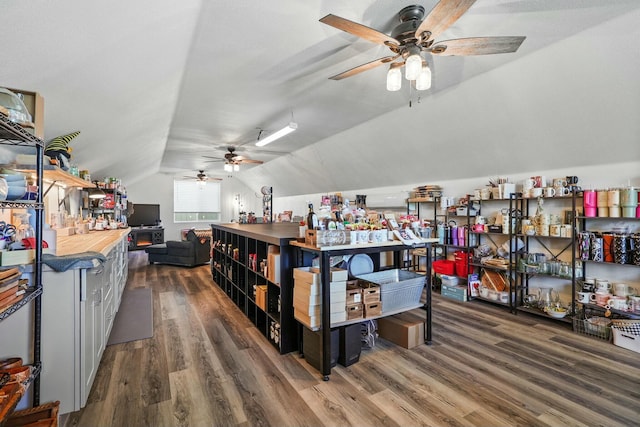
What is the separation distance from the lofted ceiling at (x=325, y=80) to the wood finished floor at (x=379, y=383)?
6.98 feet

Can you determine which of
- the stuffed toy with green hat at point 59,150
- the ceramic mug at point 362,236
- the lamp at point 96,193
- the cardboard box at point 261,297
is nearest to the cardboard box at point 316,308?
the ceramic mug at point 362,236

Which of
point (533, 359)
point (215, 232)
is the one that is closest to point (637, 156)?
point (533, 359)

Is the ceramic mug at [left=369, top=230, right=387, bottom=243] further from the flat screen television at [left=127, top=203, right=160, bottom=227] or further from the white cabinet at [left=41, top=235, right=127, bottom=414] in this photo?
the flat screen television at [left=127, top=203, right=160, bottom=227]

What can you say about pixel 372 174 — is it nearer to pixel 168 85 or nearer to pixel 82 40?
pixel 168 85

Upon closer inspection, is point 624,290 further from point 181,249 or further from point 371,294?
point 181,249

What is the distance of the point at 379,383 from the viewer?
223 cm

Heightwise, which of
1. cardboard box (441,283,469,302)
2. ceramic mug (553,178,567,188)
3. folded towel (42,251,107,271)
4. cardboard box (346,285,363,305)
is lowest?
cardboard box (441,283,469,302)

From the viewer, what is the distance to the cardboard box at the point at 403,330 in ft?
9.20

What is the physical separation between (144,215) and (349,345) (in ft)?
30.4

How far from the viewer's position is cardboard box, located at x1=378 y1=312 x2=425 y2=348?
9.20 ft

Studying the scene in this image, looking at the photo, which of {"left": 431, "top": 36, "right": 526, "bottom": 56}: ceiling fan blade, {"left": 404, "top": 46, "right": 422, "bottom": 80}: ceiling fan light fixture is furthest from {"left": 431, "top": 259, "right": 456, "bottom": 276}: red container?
{"left": 404, "top": 46, "right": 422, "bottom": 80}: ceiling fan light fixture

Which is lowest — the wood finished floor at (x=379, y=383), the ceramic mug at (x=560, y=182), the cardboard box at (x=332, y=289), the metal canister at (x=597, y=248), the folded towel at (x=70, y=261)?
the wood finished floor at (x=379, y=383)

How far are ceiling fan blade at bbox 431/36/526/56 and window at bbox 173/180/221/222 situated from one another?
9737 millimetres

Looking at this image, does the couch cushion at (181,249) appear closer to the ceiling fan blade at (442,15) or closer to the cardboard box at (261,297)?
the cardboard box at (261,297)
